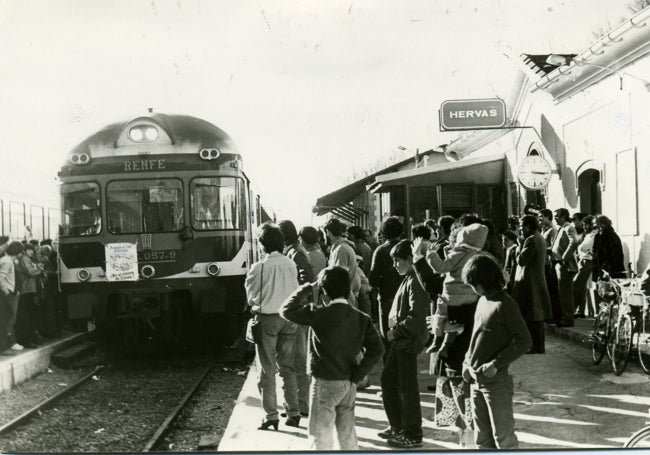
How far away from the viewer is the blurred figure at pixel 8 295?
9234 mm

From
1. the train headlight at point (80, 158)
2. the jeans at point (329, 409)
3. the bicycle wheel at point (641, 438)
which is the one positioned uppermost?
the train headlight at point (80, 158)

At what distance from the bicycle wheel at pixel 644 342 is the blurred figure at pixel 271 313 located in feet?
10.4

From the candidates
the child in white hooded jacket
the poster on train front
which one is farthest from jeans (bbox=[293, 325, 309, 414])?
the poster on train front

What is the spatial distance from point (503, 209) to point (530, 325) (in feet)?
7.67

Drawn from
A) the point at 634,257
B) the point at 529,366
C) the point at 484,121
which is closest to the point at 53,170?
the point at 484,121

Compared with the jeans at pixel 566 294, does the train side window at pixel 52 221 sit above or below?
above

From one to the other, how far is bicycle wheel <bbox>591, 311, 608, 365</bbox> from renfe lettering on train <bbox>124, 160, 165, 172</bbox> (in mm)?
5077

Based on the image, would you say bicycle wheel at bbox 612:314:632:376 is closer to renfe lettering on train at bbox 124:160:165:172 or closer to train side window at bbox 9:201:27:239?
renfe lettering on train at bbox 124:160:165:172

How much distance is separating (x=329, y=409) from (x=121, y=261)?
532cm

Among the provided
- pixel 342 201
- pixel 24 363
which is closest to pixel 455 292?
pixel 24 363

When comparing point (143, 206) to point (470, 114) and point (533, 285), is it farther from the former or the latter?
point (533, 285)

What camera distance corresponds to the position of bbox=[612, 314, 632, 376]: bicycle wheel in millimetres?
7039

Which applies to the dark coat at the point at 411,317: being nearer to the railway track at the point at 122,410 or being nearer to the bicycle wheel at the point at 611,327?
the railway track at the point at 122,410

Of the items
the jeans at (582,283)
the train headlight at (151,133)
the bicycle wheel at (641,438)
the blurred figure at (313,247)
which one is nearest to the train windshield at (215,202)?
the train headlight at (151,133)
